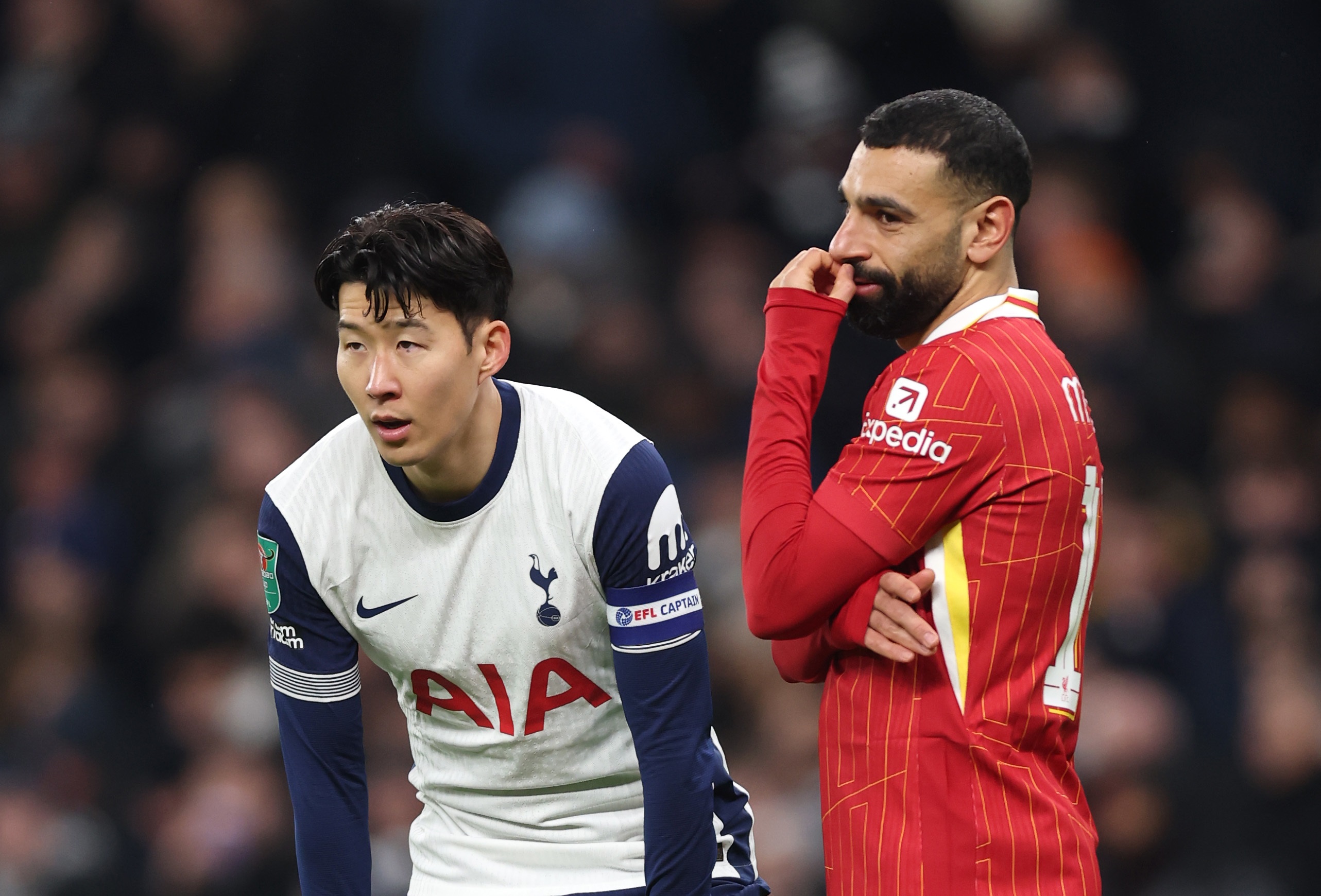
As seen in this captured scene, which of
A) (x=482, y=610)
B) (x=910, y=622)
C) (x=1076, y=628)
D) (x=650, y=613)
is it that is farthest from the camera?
(x=482, y=610)

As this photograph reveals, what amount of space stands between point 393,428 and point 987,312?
3.31 ft

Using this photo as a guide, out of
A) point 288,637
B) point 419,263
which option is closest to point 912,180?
point 419,263

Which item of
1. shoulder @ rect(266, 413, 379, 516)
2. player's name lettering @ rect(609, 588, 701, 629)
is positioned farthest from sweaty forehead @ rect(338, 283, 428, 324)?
player's name lettering @ rect(609, 588, 701, 629)

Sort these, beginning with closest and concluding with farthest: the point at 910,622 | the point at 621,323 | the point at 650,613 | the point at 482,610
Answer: the point at 910,622, the point at 650,613, the point at 482,610, the point at 621,323

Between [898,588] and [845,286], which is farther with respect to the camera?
[845,286]

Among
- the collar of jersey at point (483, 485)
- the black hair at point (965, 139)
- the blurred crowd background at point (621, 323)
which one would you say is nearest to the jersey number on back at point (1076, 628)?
the black hair at point (965, 139)

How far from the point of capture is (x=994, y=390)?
2369 mm

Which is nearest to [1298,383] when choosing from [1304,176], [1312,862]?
[1304,176]

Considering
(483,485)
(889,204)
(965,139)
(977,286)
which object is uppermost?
(965,139)

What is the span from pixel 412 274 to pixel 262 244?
407 cm

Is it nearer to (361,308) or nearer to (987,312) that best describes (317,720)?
(361,308)

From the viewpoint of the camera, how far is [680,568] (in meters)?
2.62

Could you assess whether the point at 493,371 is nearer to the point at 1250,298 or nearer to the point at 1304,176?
the point at 1250,298

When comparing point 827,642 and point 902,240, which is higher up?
point 902,240
